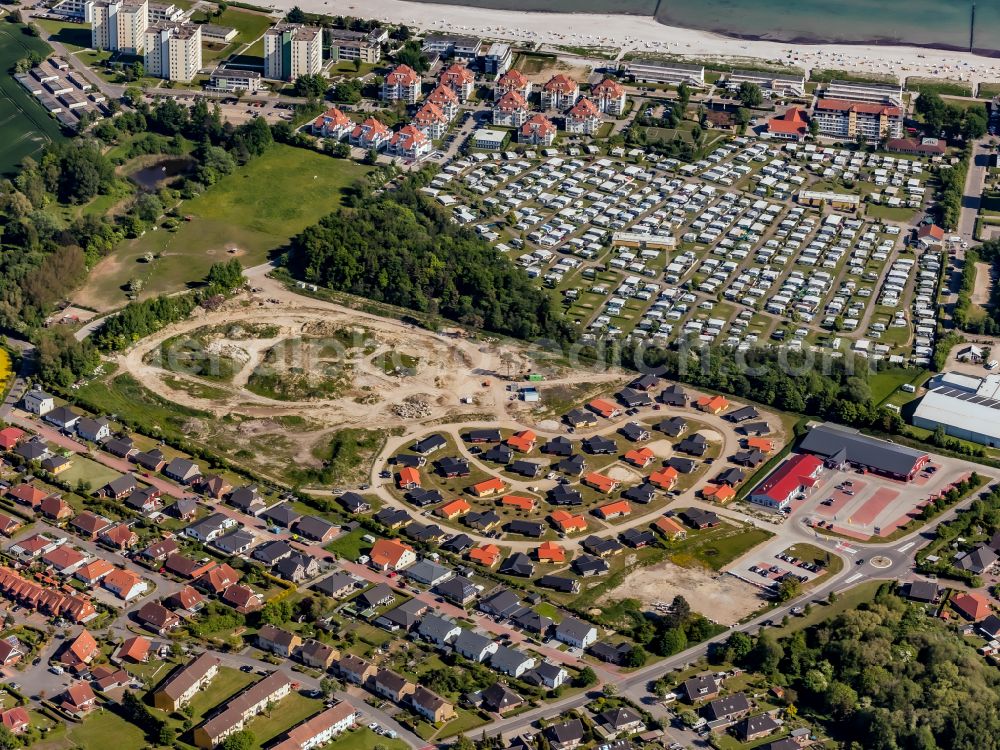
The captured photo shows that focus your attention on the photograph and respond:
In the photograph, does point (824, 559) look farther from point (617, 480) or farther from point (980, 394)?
point (980, 394)

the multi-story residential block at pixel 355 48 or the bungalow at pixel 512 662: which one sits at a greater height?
the multi-story residential block at pixel 355 48

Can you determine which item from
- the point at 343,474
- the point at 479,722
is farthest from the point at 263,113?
the point at 479,722

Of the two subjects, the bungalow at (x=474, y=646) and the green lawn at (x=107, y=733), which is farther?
the bungalow at (x=474, y=646)

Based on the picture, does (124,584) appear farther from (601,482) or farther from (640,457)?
(640,457)

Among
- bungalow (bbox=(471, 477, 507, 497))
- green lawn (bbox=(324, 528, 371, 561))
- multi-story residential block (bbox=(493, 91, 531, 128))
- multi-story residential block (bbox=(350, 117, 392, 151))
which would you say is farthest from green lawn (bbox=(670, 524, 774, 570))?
multi-story residential block (bbox=(493, 91, 531, 128))

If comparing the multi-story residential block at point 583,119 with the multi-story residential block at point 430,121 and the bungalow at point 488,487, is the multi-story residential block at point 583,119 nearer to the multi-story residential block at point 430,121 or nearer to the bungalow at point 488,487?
the multi-story residential block at point 430,121

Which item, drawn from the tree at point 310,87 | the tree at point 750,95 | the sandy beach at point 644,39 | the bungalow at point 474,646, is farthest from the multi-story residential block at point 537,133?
the bungalow at point 474,646

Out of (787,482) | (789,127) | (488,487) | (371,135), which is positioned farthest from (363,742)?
(789,127)
